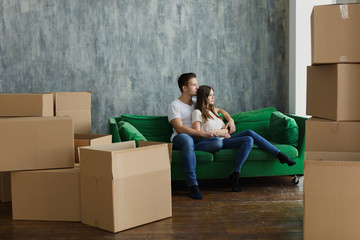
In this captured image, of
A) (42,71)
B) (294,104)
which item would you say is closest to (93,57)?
(42,71)

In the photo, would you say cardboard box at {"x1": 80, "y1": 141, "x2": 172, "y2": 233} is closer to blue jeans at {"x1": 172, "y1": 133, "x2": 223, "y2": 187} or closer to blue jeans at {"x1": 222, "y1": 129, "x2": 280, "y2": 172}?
blue jeans at {"x1": 172, "y1": 133, "x2": 223, "y2": 187}

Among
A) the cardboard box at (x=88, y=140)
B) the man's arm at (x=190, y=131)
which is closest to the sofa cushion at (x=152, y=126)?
the man's arm at (x=190, y=131)

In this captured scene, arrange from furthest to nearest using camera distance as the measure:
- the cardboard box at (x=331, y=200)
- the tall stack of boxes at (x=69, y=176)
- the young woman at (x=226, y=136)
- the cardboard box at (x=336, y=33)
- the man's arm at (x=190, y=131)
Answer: the man's arm at (x=190, y=131)
the young woman at (x=226, y=136)
the tall stack of boxes at (x=69, y=176)
the cardboard box at (x=336, y=33)
the cardboard box at (x=331, y=200)

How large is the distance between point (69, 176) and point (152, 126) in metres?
1.63

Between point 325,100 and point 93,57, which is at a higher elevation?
point 93,57

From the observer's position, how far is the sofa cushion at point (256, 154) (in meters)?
4.31

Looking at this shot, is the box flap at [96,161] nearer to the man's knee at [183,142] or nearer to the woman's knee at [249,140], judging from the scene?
the man's knee at [183,142]

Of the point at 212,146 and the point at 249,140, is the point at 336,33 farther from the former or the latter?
the point at 212,146

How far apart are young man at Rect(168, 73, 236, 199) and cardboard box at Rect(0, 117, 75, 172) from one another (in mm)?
1064

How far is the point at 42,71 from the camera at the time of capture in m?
5.05

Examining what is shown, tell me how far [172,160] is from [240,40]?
1.79m

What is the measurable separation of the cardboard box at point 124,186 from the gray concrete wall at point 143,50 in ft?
6.10

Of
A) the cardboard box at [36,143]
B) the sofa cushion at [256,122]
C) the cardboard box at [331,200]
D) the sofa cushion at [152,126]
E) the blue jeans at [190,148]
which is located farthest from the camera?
the sofa cushion at [256,122]

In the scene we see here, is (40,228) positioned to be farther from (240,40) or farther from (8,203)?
(240,40)
